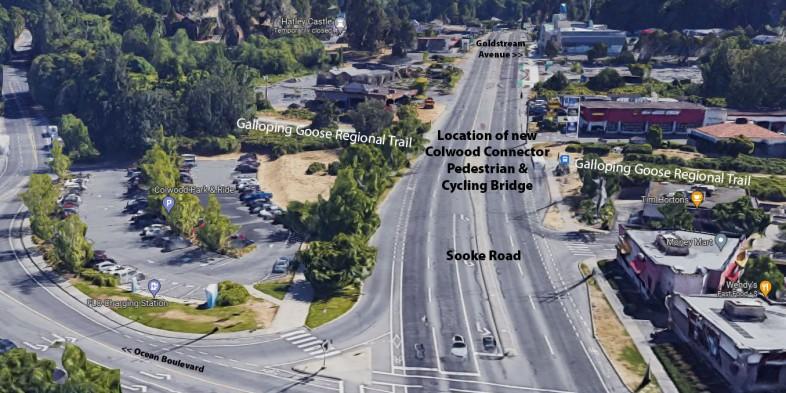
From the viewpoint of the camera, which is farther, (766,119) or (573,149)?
(766,119)

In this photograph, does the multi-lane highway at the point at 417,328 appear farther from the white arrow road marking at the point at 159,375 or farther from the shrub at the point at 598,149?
the shrub at the point at 598,149

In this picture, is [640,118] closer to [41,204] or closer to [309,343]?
[309,343]

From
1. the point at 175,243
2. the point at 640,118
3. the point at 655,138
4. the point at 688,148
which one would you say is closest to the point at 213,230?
the point at 175,243

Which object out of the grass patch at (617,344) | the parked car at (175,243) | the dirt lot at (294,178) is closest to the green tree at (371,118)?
the dirt lot at (294,178)

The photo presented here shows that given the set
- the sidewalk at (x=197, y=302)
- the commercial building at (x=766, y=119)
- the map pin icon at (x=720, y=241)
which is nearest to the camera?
the sidewalk at (x=197, y=302)

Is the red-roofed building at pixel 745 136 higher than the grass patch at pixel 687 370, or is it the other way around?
the red-roofed building at pixel 745 136

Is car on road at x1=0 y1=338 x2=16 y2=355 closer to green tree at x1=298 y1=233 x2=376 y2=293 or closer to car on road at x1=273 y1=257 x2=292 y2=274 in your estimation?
green tree at x1=298 y1=233 x2=376 y2=293

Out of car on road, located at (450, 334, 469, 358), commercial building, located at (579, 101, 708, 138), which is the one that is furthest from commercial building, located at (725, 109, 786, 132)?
car on road, located at (450, 334, 469, 358)
